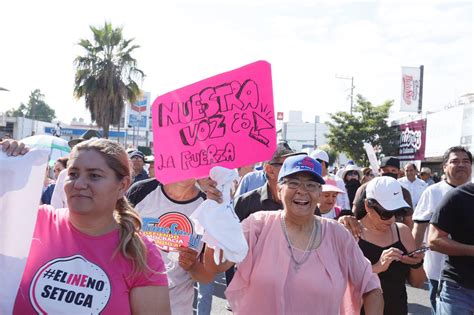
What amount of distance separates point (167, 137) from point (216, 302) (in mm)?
4046

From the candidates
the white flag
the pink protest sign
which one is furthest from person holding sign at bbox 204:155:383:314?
the white flag

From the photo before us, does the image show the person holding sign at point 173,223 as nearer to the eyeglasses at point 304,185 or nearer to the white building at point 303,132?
the eyeglasses at point 304,185

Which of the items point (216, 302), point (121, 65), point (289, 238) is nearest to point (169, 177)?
point (289, 238)

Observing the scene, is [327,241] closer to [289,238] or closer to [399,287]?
[289,238]

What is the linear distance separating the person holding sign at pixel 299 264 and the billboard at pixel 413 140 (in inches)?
1028

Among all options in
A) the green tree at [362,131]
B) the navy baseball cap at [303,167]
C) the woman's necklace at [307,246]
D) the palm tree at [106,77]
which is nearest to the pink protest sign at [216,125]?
the navy baseball cap at [303,167]

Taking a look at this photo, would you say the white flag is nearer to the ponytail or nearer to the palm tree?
the ponytail

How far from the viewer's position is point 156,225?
360cm

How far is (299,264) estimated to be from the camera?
2715 mm

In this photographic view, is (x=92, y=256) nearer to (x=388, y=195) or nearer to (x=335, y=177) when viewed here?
(x=388, y=195)

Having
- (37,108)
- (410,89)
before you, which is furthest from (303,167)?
(37,108)

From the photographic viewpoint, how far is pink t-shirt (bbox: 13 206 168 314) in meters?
2.10

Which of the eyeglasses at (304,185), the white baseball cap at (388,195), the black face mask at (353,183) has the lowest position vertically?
the black face mask at (353,183)

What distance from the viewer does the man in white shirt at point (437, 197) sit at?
4.81 meters
